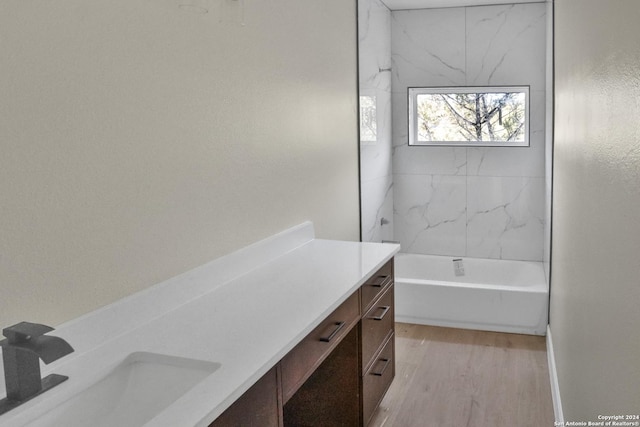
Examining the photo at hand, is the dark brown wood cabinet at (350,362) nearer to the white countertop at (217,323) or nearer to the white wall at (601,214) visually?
the white countertop at (217,323)

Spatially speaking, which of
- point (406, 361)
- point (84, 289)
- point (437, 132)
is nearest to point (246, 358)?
point (84, 289)

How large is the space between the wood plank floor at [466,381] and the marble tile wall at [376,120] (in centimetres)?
90

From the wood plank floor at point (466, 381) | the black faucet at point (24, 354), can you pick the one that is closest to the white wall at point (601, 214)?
the wood plank floor at point (466, 381)

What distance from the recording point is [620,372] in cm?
136

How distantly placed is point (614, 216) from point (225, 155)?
1494 mm

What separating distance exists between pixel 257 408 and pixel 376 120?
3328mm

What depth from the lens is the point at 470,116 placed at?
5.04 m

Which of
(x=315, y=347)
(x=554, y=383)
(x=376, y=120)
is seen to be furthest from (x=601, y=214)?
(x=376, y=120)

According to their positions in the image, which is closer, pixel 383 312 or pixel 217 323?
pixel 217 323

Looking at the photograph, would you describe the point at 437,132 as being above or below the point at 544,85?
below

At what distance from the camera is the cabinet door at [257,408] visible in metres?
1.51

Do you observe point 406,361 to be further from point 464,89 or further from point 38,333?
point 38,333

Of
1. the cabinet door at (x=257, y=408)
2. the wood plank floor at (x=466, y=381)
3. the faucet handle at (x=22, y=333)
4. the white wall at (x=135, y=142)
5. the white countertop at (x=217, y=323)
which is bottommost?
the wood plank floor at (x=466, y=381)

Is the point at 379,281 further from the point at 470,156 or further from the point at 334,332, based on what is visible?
the point at 470,156
